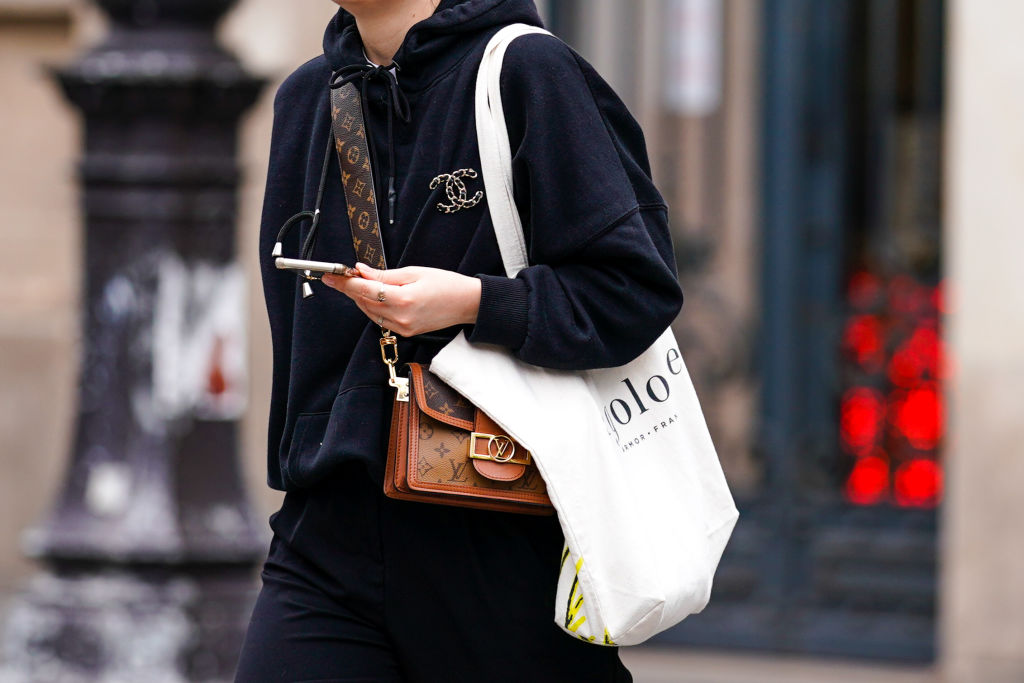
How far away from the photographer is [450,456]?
2.48 m

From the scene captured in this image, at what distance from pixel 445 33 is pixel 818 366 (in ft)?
15.6

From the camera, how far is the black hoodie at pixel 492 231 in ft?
8.28

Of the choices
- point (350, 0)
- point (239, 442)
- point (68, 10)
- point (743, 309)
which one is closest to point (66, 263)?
point (68, 10)

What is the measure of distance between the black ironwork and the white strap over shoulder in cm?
465

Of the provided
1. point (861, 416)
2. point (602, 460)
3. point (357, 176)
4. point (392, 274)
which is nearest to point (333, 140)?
point (357, 176)

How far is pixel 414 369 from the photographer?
2.51m

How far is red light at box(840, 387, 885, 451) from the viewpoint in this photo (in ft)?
23.4

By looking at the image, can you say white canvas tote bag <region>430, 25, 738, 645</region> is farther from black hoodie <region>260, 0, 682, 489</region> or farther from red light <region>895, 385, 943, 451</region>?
red light <region>895, 385, 943, 451</region>

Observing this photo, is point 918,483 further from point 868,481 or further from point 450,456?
point 450,456

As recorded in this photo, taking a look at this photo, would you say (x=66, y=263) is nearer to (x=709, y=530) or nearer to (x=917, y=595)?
(x=917, y=595)

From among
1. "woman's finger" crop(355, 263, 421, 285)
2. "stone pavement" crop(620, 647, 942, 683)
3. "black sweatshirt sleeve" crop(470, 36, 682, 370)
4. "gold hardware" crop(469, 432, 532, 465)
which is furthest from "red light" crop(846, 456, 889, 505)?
"woman's finger" crop(355, 263, 421, 285)

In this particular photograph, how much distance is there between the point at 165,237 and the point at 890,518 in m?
3.42

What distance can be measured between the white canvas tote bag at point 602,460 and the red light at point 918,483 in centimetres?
458

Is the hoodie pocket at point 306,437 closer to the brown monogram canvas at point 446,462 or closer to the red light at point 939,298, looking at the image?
the brown monogram canvas at point 446,462
